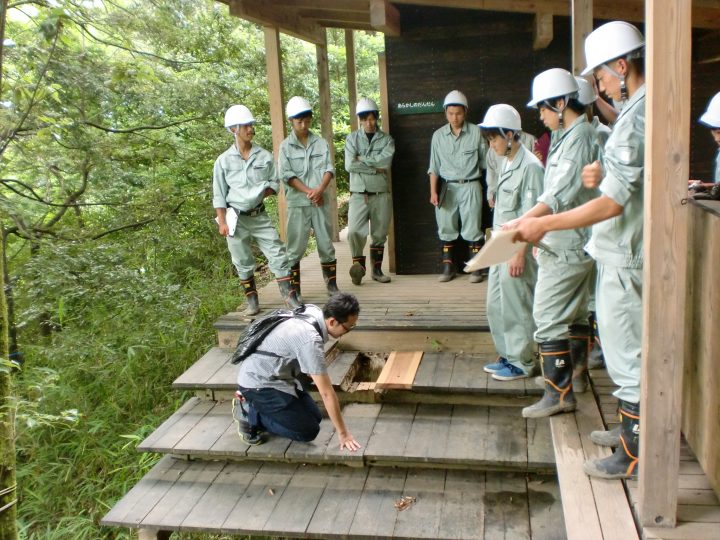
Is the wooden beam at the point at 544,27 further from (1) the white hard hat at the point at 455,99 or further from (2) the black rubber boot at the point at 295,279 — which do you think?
(2) the black rubber boot at the point at 295,279

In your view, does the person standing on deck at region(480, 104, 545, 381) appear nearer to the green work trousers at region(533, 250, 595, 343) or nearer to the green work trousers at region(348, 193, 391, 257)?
the green work trousers at region(533, 250, 595, 343)

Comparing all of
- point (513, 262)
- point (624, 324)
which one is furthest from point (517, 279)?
point (624, 324)

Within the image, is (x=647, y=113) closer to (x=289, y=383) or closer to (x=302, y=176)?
(x=289, y=383)

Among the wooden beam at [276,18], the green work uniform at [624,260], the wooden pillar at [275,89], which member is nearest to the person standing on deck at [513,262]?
the green work uniform at [624,260]

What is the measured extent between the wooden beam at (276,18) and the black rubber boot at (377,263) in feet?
8.18

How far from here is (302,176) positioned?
5.67 meters

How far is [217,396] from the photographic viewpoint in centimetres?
482

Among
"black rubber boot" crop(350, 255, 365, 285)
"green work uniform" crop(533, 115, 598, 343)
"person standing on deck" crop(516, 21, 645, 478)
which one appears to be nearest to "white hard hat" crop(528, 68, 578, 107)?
"green work uniform" crop(533, 115, 598, 343)

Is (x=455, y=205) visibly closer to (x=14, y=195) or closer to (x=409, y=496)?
(x=409, y=496)

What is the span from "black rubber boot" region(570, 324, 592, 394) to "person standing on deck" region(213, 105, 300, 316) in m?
2.43

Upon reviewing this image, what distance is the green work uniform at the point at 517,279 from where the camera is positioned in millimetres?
3881

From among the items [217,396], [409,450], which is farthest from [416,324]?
[217,396]

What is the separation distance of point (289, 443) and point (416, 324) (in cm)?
138

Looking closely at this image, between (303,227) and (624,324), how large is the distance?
3495 millimetres
